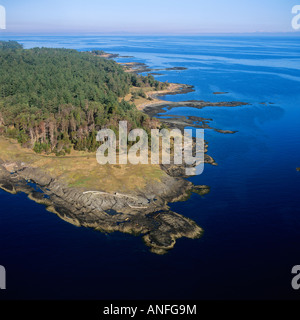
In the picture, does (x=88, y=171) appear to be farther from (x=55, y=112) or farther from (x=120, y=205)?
(x=55, y=112)

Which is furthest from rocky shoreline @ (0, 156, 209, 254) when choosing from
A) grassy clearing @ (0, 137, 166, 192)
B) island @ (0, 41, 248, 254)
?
grassy clearing @ (0, 137, 166, 192)

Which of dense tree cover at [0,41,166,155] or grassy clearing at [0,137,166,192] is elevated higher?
dense tree cover at [0,41,166,155]

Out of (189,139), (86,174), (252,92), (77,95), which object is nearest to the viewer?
(86,174)

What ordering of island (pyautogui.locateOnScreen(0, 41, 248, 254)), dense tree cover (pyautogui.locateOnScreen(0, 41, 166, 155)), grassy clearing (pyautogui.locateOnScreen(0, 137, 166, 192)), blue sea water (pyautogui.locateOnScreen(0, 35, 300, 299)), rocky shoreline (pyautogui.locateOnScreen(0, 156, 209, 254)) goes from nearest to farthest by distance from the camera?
blue sea water (pyautogui.locateOnScreen(0, 35, 300, 299)) < rocky shoreline (pyautogui.locateOnScreen(0, 156, 209, 254)) < island (pyautogui.locateOnScreen(0, 41, 248, 254)) < grassy clearing (pyautogui.locateOnScreen(0, 137, 166, 192)) < dense tree cover (pyautogui.locateOnScreen(0, 41, 166, 155))

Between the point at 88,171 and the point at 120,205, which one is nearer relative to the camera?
the point at 120,205

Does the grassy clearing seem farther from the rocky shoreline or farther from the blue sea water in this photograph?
the blue sea water

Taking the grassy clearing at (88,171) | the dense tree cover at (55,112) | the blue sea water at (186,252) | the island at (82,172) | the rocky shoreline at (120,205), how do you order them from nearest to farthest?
the blue sea water at (186,252) < the rocky shoreline at (120,205) < the island at (82,172) < the grassy clearing at (88,171) < the dense tree cover at (55,112)

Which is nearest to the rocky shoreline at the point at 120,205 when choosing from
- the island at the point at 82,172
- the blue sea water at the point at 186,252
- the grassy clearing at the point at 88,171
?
the island at the point at 82,172

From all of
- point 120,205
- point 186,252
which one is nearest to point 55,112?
point 120,205

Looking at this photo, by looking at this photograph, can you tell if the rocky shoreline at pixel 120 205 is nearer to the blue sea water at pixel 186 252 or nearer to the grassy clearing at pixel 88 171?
the blue sea water at pixel 186 252
